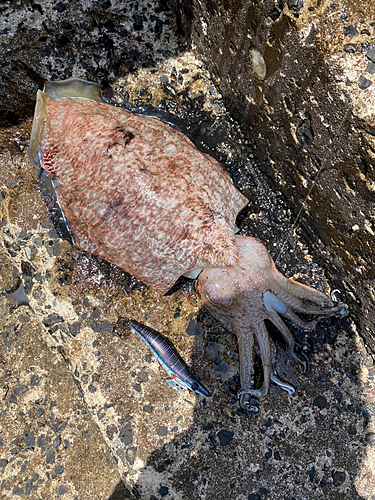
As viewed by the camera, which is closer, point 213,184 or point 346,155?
point 346,155

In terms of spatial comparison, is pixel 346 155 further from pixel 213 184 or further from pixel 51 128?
pixel 51 128

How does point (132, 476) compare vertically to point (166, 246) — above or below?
below

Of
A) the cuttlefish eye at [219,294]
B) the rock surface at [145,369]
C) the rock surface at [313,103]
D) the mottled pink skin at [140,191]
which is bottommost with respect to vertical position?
the rock surface at [145,369]

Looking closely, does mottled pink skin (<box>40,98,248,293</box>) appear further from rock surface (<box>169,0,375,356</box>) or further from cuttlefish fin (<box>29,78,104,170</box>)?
rock surface (<box>169,0,375,356</box>)

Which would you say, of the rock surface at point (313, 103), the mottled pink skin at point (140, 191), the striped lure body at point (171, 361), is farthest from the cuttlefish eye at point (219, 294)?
the rock surface at point (313, 103)

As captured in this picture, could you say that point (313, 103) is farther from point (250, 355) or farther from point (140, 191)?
point (250, 355)

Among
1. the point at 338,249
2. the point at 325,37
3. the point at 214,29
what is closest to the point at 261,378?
the point at 338,249

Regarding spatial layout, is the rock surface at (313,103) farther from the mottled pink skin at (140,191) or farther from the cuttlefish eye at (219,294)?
the cuttlefish eye at (219,294)
